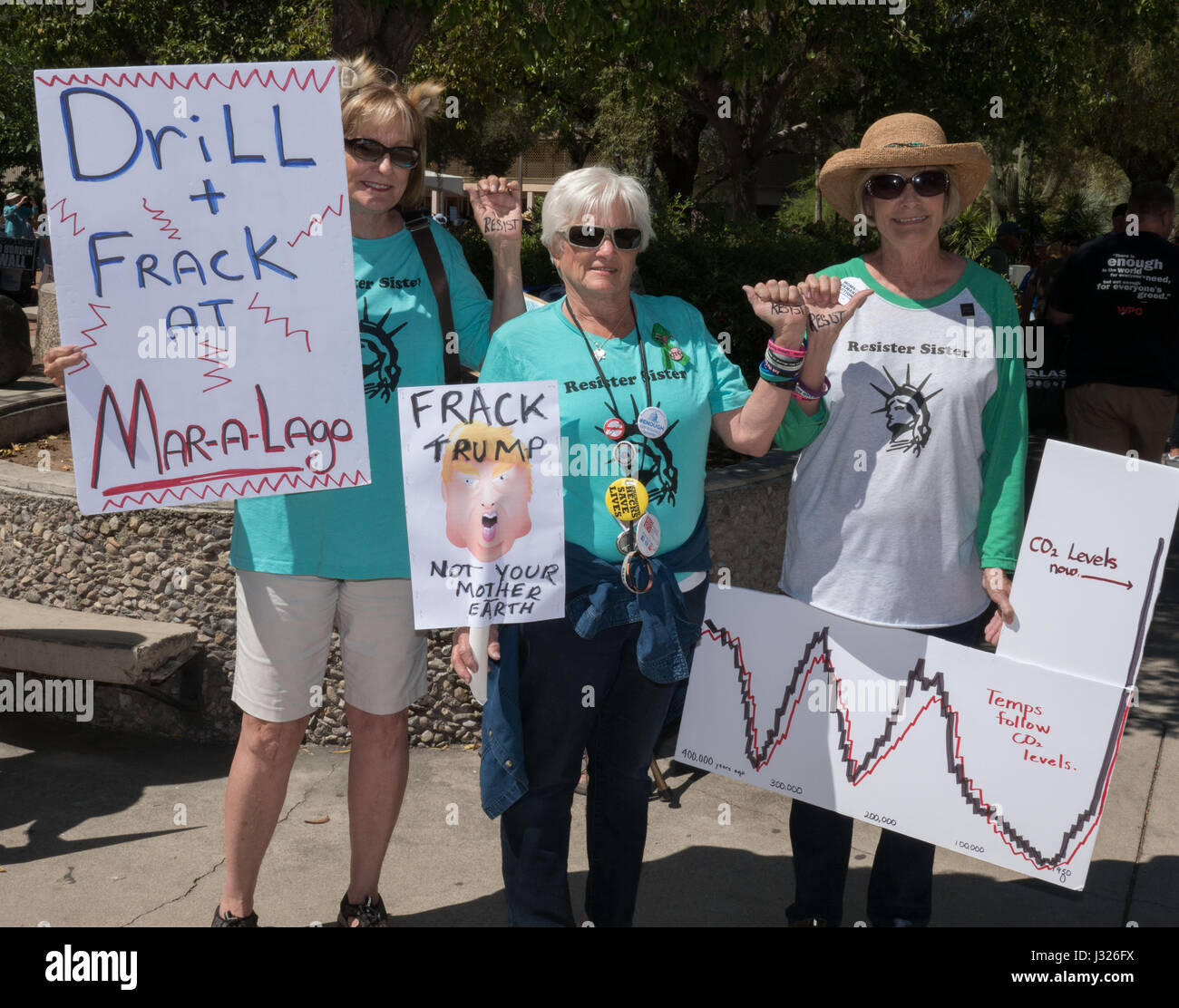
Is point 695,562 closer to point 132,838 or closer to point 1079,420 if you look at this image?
point 132,838

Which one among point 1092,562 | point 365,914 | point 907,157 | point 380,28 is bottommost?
point 365,914

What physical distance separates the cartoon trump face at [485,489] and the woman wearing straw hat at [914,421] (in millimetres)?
657

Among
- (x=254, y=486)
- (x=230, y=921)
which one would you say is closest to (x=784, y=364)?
(x=254, y=486)

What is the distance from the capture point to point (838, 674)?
3148 mm

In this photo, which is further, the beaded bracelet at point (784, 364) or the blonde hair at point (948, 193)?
the blonde hair at point (948, 193)

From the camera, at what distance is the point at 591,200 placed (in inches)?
108

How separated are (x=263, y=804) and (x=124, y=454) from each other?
0.95 meters

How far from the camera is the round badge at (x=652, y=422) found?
276 cm

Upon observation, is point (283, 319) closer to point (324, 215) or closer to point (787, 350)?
point (324, 215)

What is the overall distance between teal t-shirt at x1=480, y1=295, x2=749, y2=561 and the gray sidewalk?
136 centimetres

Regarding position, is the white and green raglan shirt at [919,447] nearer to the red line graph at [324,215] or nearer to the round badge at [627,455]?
the round badge at [627,455]

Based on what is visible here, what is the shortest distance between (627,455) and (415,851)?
177cm

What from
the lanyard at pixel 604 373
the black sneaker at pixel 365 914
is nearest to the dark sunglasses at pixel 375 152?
the lanyard at pixel 604 373

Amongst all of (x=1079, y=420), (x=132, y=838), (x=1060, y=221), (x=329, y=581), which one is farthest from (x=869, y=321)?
(x=1060, y=221)
